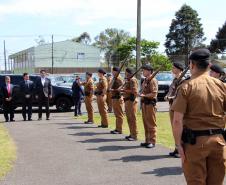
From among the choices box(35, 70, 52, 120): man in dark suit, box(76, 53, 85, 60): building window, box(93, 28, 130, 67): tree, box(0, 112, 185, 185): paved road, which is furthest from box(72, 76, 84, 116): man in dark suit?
box(93, 28, 130, 67): tree

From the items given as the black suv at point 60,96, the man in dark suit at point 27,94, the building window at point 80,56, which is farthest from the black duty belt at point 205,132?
the building window at point 80,56

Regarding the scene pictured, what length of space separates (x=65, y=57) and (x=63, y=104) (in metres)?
63.7

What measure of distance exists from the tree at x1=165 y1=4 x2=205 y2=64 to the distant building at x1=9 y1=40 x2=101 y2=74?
13.6 meters

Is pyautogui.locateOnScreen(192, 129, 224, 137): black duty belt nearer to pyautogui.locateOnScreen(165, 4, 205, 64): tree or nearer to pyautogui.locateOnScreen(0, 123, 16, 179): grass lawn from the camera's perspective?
pyautogui.locateOnScreen(0, 123, 16, 179): grass lawn

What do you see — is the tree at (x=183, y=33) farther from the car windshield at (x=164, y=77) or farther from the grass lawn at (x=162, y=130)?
the grass lawn at (x=162, y=130)

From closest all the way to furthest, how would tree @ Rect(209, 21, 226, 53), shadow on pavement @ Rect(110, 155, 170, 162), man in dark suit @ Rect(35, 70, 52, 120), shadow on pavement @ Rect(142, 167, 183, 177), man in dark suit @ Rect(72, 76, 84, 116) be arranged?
shadow on pavement @ Rect(142, 167, 183, 177)
shadow on pavement @ Rect(110, 155, 170, 162)
man in dark suit @ Rect(35, 70, 52, 120)
man in dark suit @ Rect(72, 76, 84, 116)
tree @ Rect(209, 21, 226, 53)

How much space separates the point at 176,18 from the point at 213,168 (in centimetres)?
8042

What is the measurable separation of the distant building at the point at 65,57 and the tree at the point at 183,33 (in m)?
13.6

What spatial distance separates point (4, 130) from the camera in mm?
14555

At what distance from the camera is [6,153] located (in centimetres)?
1008

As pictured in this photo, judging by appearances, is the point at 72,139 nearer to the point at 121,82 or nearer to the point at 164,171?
the point at 121,82

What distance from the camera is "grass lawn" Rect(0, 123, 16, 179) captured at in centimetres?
850

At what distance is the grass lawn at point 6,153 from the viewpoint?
8.50 metres

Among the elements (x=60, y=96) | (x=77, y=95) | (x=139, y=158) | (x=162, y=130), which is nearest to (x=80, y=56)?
(x=60, y=96)
